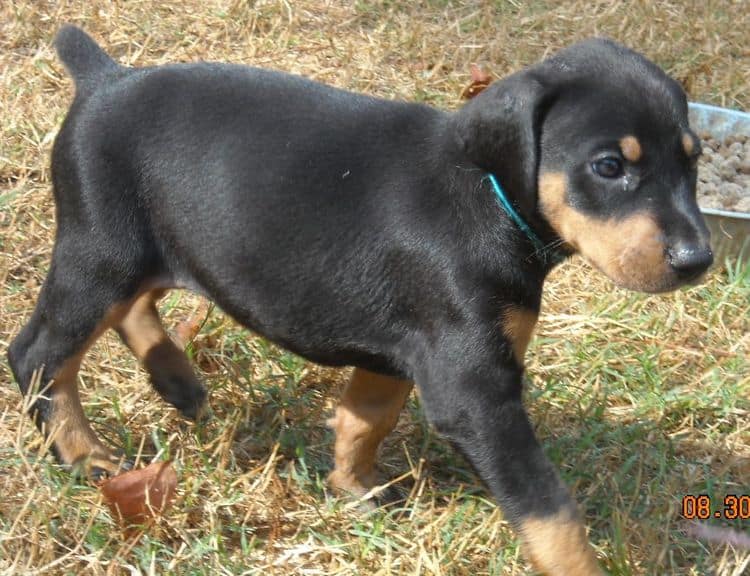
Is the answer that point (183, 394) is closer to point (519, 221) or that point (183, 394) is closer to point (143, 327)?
point (143, 327)

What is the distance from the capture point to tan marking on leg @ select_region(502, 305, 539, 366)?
10.8ft

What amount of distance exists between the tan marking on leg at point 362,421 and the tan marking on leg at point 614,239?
1033 mm

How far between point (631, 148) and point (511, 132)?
331mm

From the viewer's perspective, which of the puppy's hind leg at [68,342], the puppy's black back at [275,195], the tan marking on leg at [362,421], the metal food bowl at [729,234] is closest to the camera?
the puppy's black back at [275,195]

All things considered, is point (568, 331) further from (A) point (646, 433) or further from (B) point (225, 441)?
(B) point (225, 441)

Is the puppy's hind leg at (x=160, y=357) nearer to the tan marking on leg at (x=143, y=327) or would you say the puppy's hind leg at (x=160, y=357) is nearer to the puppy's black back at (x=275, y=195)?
the tan marking on leg at (x=143, y=327)

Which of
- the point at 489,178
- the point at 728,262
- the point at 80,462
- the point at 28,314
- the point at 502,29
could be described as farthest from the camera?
the point at 502,29

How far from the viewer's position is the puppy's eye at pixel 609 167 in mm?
3090

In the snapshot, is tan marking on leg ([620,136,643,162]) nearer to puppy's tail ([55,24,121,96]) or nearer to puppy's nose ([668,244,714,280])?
puppy's nose ([668,244,714,280])

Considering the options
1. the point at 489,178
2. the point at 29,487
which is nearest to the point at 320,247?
the point at 489,178

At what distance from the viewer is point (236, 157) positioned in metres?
3.56

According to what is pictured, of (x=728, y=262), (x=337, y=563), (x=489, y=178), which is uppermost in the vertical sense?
(x=489, y=178)

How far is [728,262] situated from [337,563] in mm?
2747

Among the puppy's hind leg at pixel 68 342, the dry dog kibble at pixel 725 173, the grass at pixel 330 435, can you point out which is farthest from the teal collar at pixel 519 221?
the dry dog kibble at pixel 725 173
